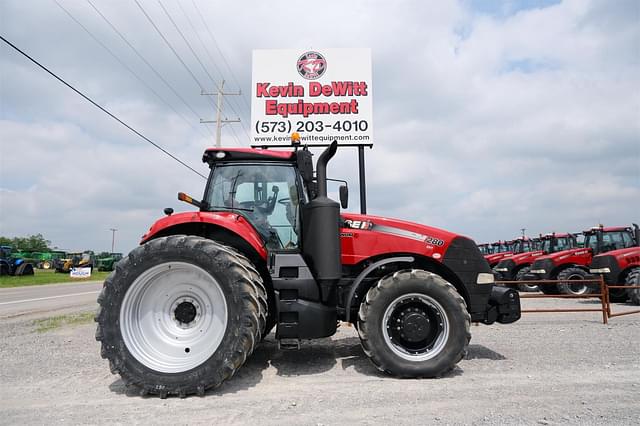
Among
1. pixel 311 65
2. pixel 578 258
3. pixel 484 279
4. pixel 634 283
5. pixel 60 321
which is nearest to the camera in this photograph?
pixel 484 279

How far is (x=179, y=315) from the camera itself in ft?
12.9

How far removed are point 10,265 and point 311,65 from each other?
83.8ft

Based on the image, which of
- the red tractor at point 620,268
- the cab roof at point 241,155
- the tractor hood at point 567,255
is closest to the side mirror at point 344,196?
the cab roof at point 241,155

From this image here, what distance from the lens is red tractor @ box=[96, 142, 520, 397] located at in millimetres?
3680

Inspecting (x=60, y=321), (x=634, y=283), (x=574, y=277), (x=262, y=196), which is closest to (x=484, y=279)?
(x=262, y=196)

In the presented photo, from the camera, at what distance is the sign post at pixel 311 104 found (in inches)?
461

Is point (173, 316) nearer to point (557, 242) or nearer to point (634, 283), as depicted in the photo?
point (634, 283)

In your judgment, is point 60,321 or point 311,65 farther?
point 311,65

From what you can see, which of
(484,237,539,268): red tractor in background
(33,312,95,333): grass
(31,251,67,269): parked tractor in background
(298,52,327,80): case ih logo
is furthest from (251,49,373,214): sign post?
(31,251,67,269): parked tractor in background

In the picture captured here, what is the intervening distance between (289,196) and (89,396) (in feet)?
8.85

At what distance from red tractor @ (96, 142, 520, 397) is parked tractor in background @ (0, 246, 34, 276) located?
2820 centimetres

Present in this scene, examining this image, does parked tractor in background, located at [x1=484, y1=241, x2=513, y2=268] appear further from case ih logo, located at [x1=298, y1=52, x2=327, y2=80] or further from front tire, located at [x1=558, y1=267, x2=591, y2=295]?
case ih logo, located at [x1=298, y1=52, x2=327, y2=80]

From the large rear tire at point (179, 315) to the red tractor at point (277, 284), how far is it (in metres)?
0.01

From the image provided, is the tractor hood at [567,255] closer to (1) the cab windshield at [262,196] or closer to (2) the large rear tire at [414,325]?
(2) the large rear tire at [414,325]
